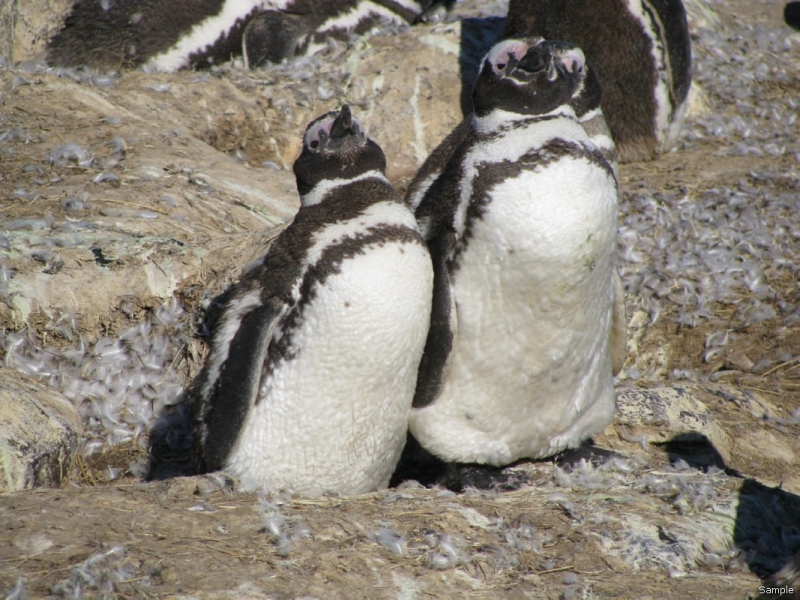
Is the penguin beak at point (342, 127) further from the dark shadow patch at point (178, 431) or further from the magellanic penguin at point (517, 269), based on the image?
the dark shadow patch at point (178, 431)

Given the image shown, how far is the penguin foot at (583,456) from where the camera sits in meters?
3.94

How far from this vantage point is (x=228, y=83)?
22.7 ft

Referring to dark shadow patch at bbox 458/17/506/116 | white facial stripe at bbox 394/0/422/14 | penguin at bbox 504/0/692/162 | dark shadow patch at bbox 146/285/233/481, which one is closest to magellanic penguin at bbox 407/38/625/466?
dark shadow patch at bbox 146/285/233/481

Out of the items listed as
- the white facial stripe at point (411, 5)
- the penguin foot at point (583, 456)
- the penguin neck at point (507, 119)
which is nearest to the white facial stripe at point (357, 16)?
the white facial stripe at point (411, 5)

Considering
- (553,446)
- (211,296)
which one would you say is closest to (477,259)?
(553,446)

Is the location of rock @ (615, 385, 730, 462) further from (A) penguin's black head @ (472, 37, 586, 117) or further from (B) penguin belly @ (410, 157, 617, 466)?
(A) penguin's black head @ (472, 37, 586, 117)

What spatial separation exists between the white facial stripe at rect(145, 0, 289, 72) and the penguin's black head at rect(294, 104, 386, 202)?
3925mm

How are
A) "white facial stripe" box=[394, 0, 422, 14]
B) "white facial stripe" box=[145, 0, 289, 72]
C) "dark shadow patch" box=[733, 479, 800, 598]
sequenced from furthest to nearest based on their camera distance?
"white facial stripe" box=[394, 0, 422, 14] < "white facial stripe" box=[145, 0, 289, 72] < "dark shadow patch" box=[733, 479, 800, 598]

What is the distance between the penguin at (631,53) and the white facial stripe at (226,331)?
3969 millimetres

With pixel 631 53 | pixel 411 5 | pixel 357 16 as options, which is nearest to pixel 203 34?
pixel 357 16

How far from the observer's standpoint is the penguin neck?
147 inches

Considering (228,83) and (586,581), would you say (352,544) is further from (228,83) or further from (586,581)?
(228,83)

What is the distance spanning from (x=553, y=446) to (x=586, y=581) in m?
1.16

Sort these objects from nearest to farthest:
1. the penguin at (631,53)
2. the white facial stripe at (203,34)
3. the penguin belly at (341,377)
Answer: the penguin belly at (341,377)
the penguin at (631,53)
the white facial stripe at (203,34)
